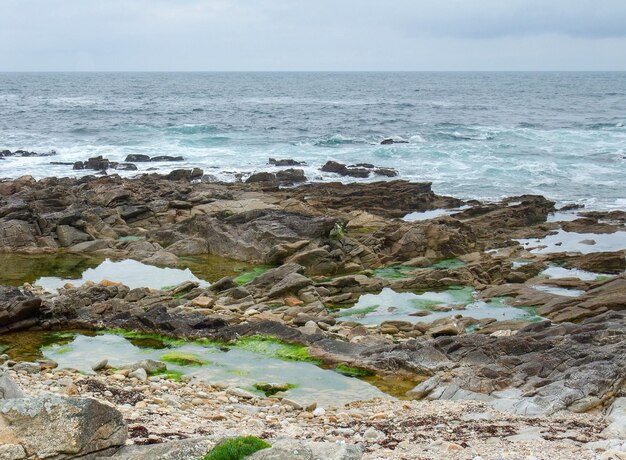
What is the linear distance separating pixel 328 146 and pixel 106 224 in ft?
134

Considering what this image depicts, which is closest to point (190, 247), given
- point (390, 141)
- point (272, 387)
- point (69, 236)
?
point (69, 236)

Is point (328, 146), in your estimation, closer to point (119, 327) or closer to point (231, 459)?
point (119, 327)

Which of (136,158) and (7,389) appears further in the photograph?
(136,158)

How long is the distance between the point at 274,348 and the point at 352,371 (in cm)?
282

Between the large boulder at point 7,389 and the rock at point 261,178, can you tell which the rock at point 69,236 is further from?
the large boulder at point 7,389

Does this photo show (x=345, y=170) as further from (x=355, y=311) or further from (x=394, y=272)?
(x=355, y=311)

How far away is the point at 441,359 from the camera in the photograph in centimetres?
1862

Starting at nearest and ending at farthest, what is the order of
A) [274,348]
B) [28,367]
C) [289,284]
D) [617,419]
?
1. [617,419]
2. [28,367]
3. [274,348]
4. [289,284]

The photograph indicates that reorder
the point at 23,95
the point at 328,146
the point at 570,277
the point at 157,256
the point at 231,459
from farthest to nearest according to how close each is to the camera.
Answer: the point at 23,95
the point at 328,146
the point at 157,256
the point at 570,277
the point at 231,459

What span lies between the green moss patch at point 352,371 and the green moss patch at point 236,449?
826cm

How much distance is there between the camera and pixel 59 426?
10508 mm

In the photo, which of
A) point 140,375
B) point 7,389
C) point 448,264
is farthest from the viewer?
point 448,264

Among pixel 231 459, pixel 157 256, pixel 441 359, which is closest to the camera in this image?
pixel 231 459

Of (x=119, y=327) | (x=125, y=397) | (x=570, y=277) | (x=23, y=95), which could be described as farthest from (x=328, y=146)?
(x=23, y=95)
